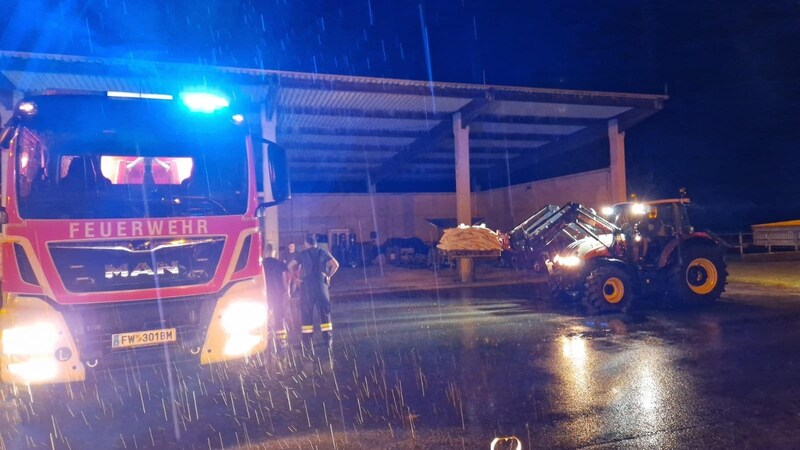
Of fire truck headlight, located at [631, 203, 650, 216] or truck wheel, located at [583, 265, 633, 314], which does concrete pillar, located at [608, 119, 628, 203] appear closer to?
fire truck headlight, located at [631, 203, 650, 216]

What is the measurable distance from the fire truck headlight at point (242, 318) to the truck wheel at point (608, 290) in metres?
6.56

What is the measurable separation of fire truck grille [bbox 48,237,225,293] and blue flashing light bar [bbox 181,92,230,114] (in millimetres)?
1349

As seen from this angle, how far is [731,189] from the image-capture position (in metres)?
24.5

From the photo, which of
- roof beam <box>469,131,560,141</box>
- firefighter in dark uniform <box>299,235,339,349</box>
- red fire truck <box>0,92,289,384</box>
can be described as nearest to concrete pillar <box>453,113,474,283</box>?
roof beam <box>469,131,560,141</box>

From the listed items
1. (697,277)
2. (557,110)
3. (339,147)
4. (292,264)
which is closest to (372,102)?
(339,147)

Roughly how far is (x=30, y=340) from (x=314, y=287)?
11.8ft

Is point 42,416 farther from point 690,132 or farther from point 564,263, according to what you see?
point 690,132

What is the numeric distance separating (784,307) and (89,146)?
11513 millimetres

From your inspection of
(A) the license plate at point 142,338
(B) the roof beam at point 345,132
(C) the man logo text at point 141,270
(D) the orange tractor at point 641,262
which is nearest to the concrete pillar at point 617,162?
(B) the roof beam at point 345,132

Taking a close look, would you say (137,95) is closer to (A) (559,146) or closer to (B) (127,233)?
(B) (127,233)

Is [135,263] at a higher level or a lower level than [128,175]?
lower

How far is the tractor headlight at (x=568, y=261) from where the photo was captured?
1002 cm

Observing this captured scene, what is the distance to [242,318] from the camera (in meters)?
4.86

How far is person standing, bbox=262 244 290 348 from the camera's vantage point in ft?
24.8
